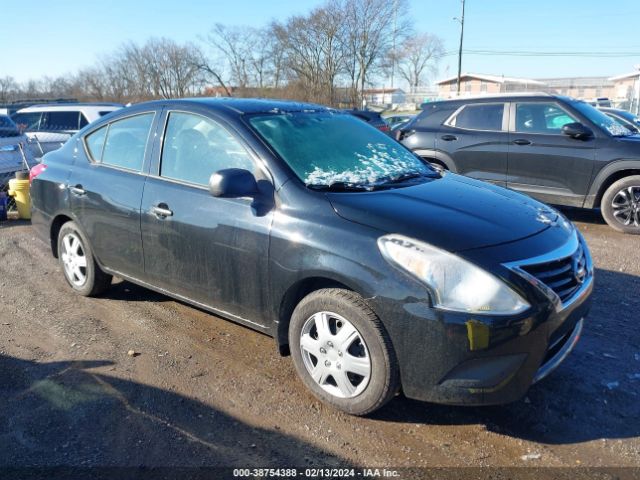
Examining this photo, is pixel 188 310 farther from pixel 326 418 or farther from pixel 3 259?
pixel 3 259

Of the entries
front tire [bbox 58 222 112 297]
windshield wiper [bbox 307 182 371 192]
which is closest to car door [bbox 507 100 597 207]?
windshield wiper [bbox 307 182 371 192]

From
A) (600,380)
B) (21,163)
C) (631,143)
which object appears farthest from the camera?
(21,163)

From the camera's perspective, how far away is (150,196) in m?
3.92

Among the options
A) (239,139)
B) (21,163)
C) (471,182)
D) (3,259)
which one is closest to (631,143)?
(471,182)

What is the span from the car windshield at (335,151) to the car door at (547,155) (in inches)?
160

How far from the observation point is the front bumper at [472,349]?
2.55 meters

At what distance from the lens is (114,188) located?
4.23 m

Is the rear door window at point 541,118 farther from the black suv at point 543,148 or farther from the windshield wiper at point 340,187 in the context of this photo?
the windshield wiper at point 340,187

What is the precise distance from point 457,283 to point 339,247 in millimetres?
650

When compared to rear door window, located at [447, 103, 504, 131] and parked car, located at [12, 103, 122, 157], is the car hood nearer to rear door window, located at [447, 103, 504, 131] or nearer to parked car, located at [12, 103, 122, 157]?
rear door window, located at [447, 103, 504, 131]

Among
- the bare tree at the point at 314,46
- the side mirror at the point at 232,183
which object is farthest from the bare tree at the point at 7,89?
the side mirror at the point at 232,183

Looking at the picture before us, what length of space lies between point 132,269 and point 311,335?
1.84 metres

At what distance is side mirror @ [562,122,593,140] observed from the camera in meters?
7.24

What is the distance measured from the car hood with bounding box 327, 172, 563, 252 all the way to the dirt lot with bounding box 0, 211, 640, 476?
1032 mm
